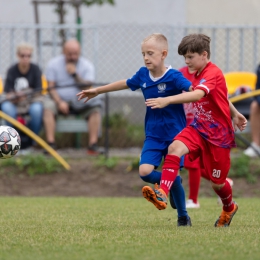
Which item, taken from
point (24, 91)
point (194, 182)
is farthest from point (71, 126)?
point (194, 182)

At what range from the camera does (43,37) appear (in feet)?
45.8

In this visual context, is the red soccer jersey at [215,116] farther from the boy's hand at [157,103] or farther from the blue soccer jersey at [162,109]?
the boy's hand at [157,103]

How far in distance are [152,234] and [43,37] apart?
901 centimetres

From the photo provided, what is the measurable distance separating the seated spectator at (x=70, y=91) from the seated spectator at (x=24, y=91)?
17 cm

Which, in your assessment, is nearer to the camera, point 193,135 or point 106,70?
point 193,135

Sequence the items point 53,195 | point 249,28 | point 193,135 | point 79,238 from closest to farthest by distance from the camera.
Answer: point 79,238, point 193,135, point 53,195, point 249,28

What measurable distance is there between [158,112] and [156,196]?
1.03 metres

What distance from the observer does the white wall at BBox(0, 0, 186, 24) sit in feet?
54.5

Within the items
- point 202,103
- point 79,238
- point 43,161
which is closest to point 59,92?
point 43,161

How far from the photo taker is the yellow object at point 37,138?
11.8 meters

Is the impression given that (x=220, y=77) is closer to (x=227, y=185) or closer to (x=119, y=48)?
(x=227, y=185)

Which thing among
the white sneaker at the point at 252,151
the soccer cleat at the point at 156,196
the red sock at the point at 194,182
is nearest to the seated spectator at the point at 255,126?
the white sneaker at the point at 252,151

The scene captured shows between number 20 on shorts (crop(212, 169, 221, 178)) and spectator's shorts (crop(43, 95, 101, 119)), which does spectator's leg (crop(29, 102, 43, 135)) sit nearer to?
spectator's shorts (crop(43, 95, 101, 119))

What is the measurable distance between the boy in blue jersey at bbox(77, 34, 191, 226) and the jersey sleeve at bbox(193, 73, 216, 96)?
272 millimetres
